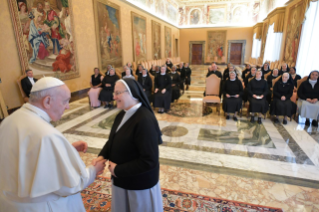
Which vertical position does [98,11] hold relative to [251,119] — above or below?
above

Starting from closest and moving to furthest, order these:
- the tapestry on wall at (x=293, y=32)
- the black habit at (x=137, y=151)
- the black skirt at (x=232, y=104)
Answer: the black habit at (x=137, y=151) → the black skirt at (x=232, y=104) → the tapestry on wall at (x=293, y=32)

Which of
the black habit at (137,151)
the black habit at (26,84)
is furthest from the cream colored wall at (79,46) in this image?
the black habit at (137,151)

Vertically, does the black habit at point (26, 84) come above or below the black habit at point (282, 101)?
above

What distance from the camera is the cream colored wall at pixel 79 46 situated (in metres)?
5.76

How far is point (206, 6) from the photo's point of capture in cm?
2305

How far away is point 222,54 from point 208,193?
24241 millimetres

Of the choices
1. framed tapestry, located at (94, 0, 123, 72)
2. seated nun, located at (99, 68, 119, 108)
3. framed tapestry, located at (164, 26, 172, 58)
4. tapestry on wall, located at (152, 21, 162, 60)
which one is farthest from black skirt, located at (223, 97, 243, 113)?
framed tapestry, located at (164, 26, 172, 58)

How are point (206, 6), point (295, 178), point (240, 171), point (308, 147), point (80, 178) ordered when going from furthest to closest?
point (206, 6)
point (308, 147)
point (240, 171)
point (295, 178)
point (80, 178)

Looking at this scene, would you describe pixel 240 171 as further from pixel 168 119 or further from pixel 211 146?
pixel 168 119

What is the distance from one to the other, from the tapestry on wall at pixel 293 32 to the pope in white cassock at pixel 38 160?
36.1 feet

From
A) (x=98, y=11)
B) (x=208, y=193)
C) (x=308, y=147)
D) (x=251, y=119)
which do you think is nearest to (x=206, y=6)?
(x=98, y=11)

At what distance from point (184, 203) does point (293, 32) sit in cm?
1097

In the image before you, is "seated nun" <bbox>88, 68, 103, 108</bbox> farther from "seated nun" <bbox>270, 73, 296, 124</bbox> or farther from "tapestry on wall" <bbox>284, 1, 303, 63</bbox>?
"tapestry on wall" <bbox>284, 1, 303, 63</bbox>

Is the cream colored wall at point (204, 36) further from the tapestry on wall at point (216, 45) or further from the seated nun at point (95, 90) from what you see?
the seated nun at point (95, 90)
